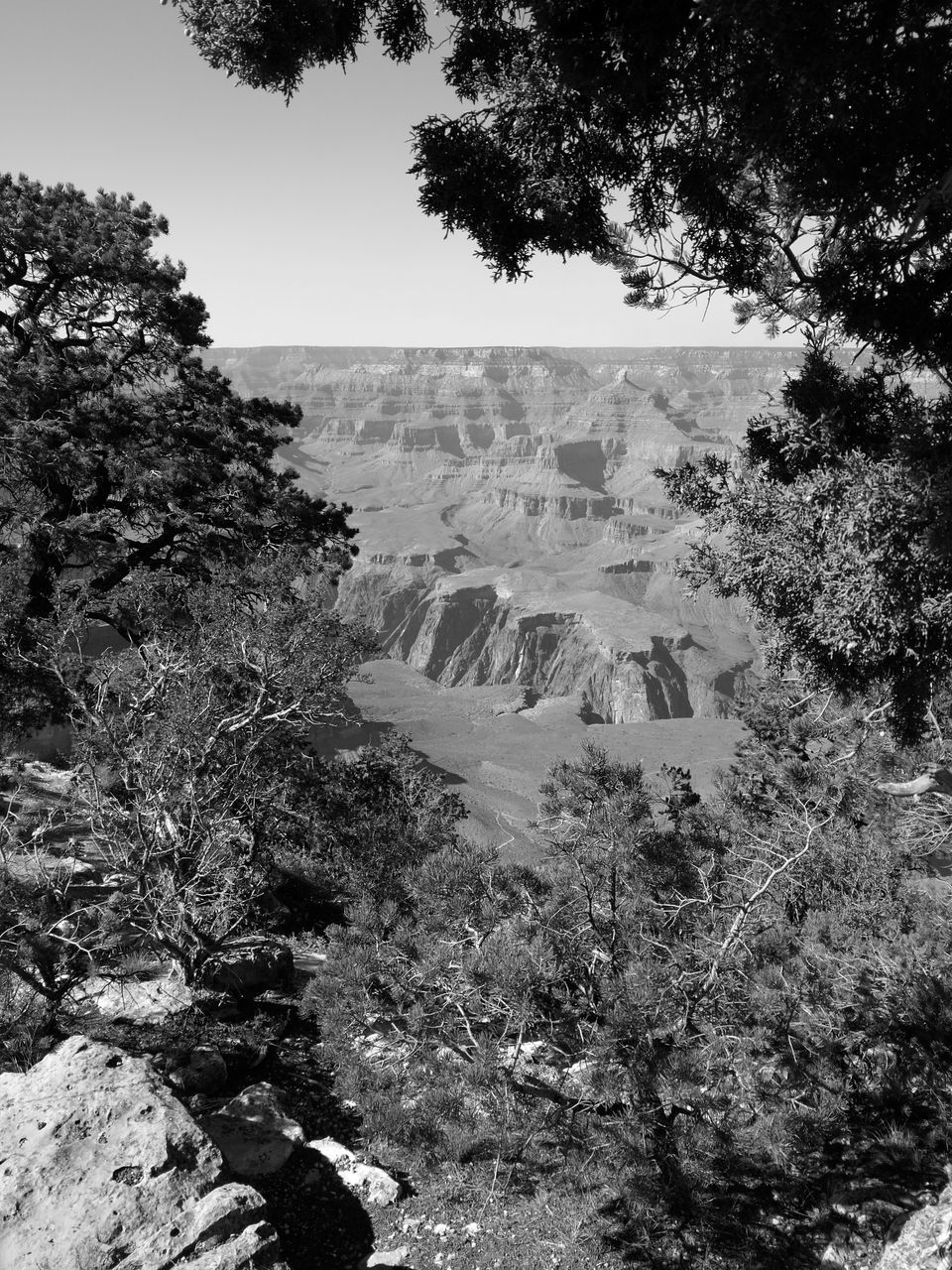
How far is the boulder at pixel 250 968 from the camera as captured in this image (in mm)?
8820

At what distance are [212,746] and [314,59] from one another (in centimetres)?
700

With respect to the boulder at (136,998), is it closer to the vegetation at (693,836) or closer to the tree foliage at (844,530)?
the vegetation at (693,836)

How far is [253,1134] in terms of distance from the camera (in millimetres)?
6488

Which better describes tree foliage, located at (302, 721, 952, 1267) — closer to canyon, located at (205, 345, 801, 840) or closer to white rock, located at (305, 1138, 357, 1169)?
white rock, located at (305, 1138, 357, 1169)

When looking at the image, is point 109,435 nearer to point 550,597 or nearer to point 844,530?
point 844,530

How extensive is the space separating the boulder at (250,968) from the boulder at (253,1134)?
1.78 meters

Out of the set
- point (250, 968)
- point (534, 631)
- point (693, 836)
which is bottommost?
point (534, 631)

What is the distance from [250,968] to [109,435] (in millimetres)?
9195

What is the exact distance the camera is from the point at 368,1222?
6016 mm

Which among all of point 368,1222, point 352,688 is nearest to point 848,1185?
point 368,1222

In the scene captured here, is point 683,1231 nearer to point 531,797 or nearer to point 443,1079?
point 443,1079

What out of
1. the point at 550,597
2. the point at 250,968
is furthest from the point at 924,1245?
the point at 550,597

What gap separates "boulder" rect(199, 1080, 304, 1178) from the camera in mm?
6266

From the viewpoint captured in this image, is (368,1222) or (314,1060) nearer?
(368,1222)
